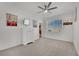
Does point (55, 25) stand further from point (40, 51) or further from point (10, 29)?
point (10, 29)

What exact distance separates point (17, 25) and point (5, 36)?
105 centimetres

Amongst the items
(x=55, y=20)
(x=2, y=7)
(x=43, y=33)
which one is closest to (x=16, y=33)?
(x=2, y=7)

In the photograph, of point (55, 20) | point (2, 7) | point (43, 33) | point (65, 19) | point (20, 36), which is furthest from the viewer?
point (43, 33)

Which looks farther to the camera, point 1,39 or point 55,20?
point 55,20

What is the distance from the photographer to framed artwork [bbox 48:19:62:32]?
21.7 ft

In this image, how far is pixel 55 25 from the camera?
6973mm

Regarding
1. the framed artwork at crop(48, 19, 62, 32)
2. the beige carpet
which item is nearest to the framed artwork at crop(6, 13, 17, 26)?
the beige carpet

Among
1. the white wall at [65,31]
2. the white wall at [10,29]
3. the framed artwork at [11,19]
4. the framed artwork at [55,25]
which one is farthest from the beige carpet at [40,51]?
the framed artwork at [55,25]

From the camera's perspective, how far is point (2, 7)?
11.7 feet

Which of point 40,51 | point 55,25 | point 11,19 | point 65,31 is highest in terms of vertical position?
point 11,19

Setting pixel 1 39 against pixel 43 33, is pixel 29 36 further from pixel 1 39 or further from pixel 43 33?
pixel 43 33

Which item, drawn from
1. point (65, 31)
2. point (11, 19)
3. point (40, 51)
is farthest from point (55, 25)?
point (11, 19)

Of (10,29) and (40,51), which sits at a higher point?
(10,29)

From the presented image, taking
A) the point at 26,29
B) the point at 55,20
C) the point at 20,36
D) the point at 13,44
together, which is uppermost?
the point at 55,20
